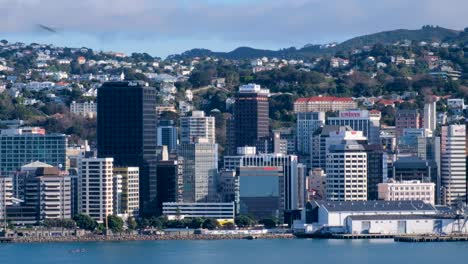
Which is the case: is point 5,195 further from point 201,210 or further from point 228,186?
point 228,186

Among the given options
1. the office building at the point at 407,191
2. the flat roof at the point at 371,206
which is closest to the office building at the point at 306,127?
the office building at the point at 407,191

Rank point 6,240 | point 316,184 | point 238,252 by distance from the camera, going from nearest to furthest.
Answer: point 238,252 < point 6,240 < point 316,184

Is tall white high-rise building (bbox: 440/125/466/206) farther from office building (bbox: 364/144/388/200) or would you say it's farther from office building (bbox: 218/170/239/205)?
office building (bbox: 218/170/239/205)

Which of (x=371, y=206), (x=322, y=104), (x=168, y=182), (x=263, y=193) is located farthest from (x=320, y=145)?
(x=322, y=104)

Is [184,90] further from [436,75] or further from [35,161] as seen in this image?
[35,161]

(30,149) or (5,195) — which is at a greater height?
(30,149)

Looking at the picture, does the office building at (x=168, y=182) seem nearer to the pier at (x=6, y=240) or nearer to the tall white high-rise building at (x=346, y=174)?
the tall white high-rise building at (x=346, y=174)
